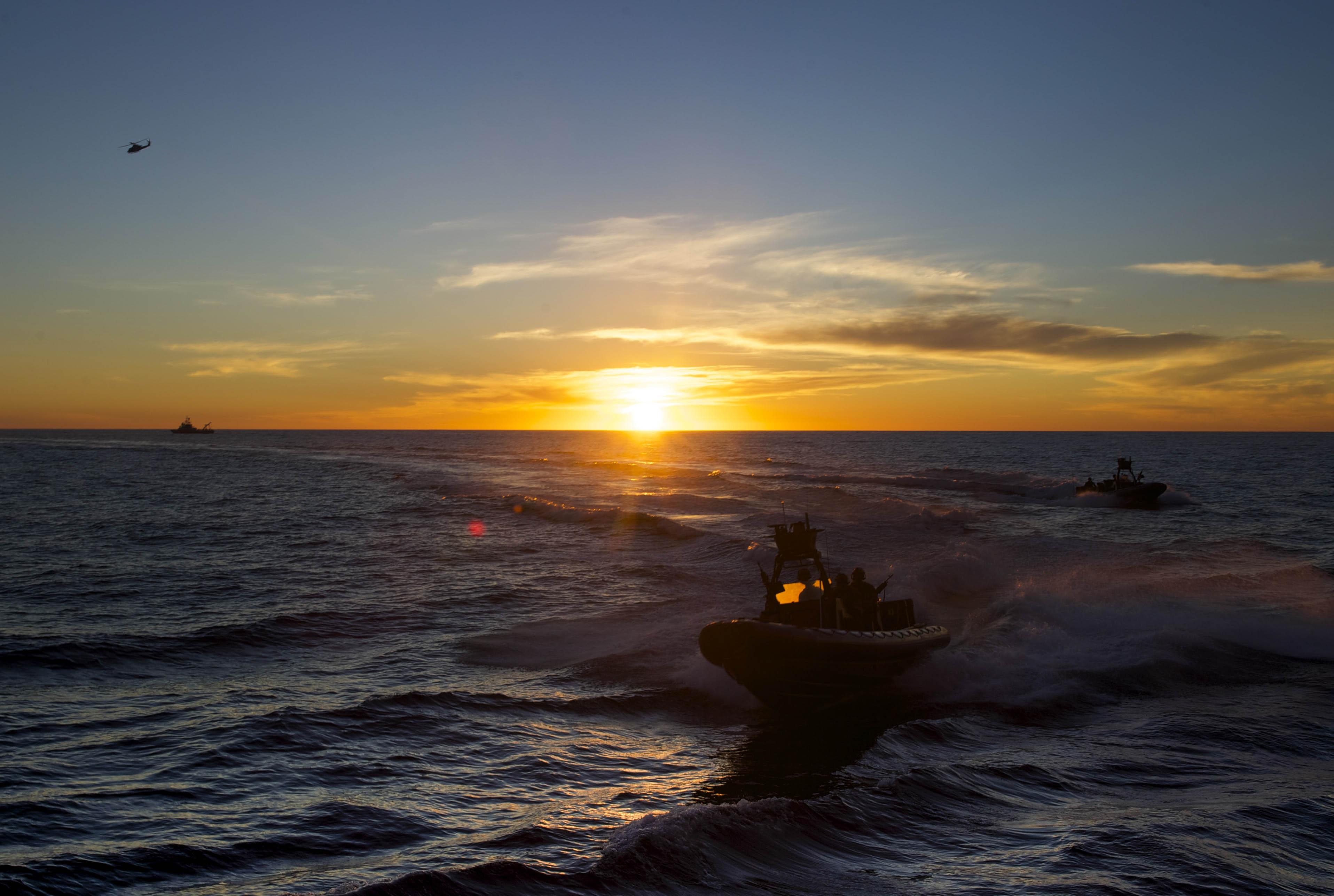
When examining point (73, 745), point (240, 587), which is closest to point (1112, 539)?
point (240, 587)

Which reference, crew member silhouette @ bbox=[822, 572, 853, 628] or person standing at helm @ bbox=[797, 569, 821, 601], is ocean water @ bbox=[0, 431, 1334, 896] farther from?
person standing at helm @ bbox=[797, 569, 821, 601]

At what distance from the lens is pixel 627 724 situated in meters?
13.6

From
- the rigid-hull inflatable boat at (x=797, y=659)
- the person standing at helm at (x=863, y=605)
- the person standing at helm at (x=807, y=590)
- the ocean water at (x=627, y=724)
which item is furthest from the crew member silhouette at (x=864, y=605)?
the ocean water at (x=627, y=724)

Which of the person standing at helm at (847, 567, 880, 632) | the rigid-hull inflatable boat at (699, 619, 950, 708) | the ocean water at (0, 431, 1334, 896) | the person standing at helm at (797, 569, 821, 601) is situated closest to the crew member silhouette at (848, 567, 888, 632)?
the person standing at helm at (847, 567, 880, 632)

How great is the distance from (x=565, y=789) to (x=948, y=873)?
15.6 ft

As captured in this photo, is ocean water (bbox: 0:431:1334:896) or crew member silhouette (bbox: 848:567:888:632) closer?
ocean water (bbox: 0:431:1334:896)

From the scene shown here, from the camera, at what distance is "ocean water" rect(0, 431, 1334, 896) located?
8.42 meters

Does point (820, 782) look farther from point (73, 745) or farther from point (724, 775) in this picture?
point (73, 745)

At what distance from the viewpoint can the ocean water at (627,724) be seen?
8422mm

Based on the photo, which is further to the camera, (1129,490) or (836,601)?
(1129,490)

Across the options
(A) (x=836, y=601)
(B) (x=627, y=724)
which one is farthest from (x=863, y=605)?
(B) (x=627, y=724)

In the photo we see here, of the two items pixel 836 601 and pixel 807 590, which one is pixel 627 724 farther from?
pixel 836 601

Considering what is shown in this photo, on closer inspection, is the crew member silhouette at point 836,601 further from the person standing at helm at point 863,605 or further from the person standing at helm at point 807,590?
the person standing at helm at point 807,590

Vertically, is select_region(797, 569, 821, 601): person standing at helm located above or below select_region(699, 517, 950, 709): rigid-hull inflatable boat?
above
